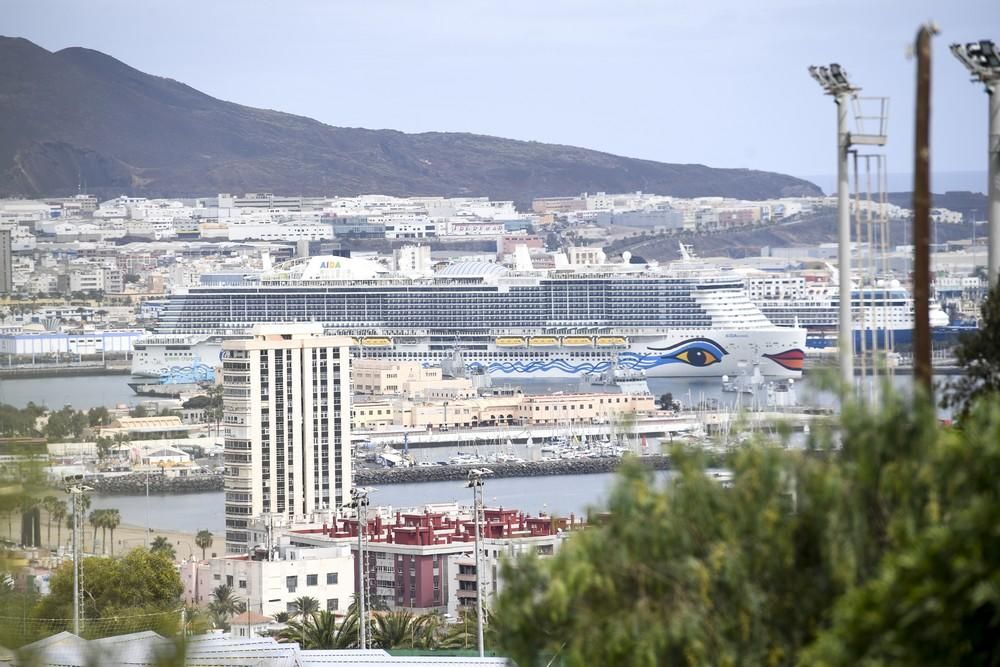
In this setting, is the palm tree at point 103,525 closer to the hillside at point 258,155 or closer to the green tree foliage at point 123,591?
the green tree foliage at point 123,591

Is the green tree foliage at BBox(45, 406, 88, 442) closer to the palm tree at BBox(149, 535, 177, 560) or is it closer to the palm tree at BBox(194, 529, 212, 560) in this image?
the palm tree at BBox(194, 529, 212, 560)

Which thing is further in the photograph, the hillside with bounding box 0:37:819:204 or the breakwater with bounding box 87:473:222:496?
the hillside with bounding box 0:37:819:204

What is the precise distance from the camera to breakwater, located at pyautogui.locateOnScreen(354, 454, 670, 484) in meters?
34.2

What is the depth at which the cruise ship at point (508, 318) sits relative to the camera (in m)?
50.0

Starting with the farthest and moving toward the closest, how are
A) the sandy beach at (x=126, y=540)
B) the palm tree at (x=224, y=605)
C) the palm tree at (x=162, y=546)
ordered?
the sandy beach at (x=126, y=540)
the palm tree at (x=162, y=546)
the palm tree at (x=224, y=605)

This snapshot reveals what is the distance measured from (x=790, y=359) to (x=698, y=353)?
2.14 meters

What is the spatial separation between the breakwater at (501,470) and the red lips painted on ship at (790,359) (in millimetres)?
13272

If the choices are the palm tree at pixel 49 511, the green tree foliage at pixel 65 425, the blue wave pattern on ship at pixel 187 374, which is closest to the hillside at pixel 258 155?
the blue wave pattern on ship at pixel 187 374

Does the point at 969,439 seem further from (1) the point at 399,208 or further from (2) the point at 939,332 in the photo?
(1) the point at 399,208

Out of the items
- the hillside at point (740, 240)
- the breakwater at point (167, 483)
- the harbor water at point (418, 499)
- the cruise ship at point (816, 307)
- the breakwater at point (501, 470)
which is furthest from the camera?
the hillside at point (740, 240)

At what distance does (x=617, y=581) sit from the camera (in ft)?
14.4

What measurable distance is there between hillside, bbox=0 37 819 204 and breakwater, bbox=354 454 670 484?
67.5 metres

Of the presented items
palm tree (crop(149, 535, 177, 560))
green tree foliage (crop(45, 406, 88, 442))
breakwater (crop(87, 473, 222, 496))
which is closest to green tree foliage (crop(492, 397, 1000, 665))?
palm tree (crop(149, 535, 177, 560))

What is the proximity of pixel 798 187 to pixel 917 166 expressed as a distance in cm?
11496
